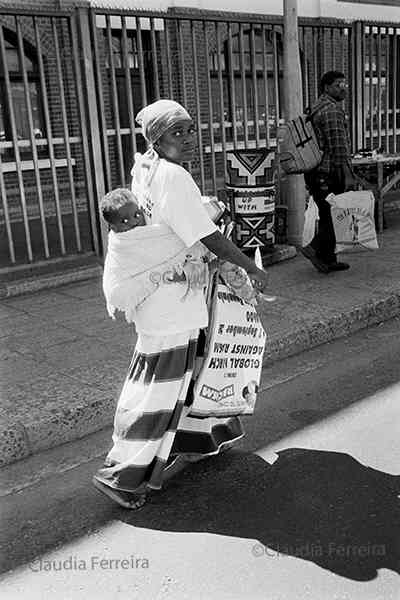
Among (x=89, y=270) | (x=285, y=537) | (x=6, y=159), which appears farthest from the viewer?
(x=6, y=159)

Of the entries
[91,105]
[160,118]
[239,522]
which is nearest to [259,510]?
[239,522]

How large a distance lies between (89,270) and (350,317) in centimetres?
291

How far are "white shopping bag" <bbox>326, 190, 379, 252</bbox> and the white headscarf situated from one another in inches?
159

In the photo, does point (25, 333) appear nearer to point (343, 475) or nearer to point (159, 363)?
point (159, 363)

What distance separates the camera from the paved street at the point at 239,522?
103 inches

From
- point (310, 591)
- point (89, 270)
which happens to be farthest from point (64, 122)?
point (310, 591)

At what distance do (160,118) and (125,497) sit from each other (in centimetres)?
176

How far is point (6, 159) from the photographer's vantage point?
9172mm

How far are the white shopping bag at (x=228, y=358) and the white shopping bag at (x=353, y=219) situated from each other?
380 cm

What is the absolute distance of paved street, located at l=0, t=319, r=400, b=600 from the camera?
2621 millimetres

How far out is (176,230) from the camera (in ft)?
9.50

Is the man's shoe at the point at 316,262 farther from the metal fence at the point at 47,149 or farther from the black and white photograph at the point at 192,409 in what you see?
the metal fence at the point at 47,149

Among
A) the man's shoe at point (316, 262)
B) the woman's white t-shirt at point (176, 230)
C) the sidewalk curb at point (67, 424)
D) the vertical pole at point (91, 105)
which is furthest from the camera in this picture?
the man's shoe at point (316, 262)

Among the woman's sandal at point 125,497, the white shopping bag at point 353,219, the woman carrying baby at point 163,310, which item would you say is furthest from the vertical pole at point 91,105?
the woman's sandal at point 125,497
